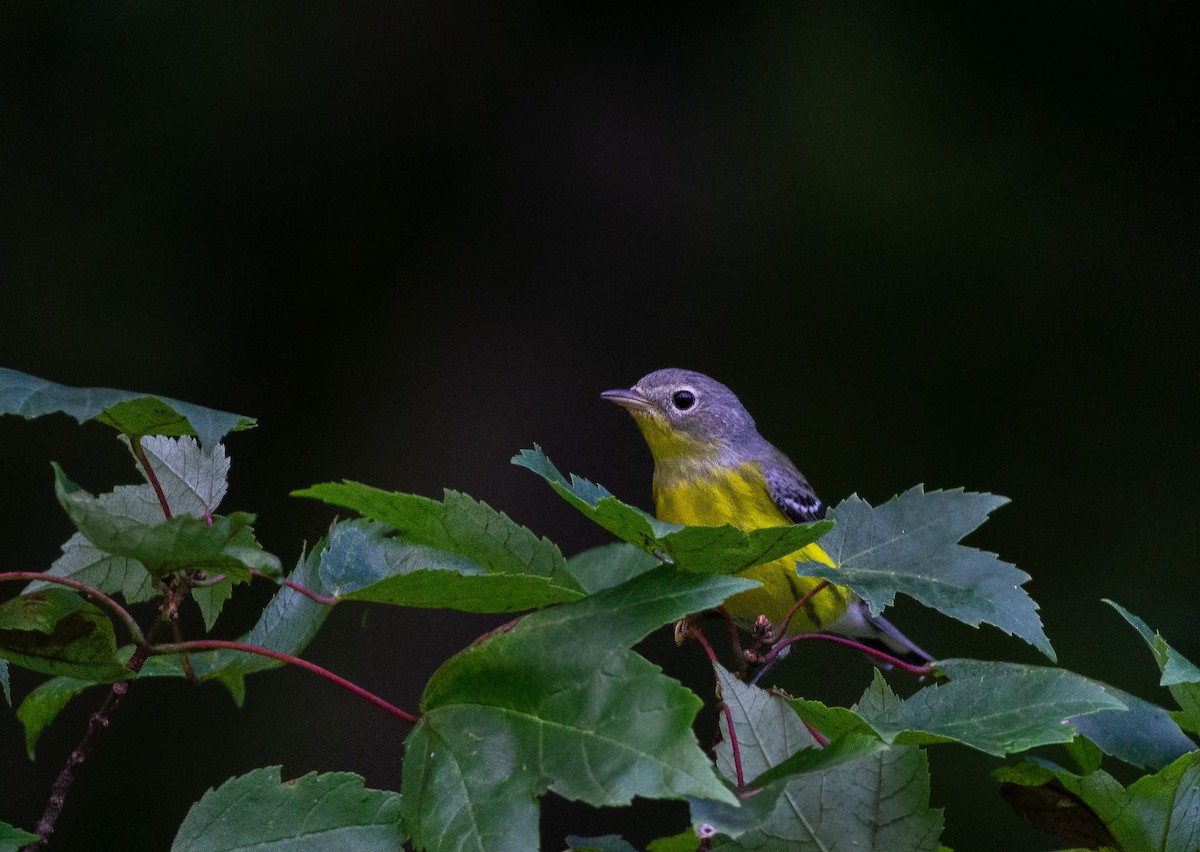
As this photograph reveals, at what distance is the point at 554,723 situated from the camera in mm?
1060

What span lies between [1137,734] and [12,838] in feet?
3.67

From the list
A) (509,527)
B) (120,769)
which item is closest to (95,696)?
(120,769)

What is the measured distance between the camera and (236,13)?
516 centimetres

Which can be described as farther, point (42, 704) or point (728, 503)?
point (728, 503)

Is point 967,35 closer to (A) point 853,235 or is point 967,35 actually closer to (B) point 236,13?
(A) point 853,235

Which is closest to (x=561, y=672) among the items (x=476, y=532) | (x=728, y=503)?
(x=476, y=532)

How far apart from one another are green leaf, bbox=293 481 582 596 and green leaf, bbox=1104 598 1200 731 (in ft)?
1.76

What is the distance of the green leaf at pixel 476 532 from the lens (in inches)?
44.2

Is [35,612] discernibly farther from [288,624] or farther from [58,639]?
[288,624]

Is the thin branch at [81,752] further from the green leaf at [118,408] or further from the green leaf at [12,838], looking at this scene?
the green leaf at [118,408]

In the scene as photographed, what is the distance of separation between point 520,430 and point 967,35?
2.43 meters

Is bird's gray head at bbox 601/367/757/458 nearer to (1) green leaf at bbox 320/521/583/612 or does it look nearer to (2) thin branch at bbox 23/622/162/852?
(1) green leaf at bbox 320/521/583/612

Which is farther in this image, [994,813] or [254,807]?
[994,813]

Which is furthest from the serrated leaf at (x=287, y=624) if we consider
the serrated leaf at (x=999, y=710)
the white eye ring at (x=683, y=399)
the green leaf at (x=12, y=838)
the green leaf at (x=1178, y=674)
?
the white eye ring at (x=683, y=399)
